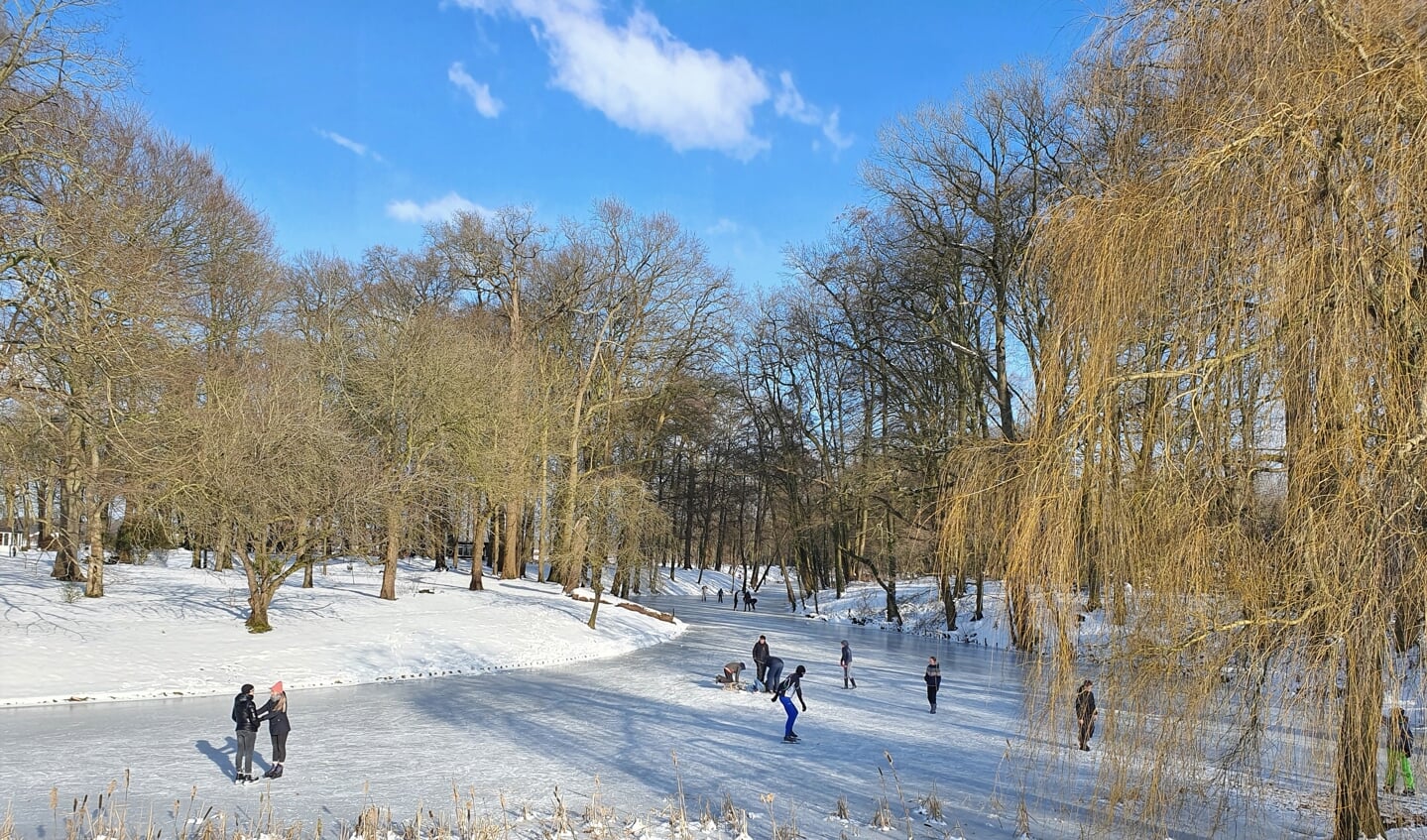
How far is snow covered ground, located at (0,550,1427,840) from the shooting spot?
879 centimetres

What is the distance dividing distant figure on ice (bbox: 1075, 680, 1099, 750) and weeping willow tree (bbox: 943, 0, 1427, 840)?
804 millimetres

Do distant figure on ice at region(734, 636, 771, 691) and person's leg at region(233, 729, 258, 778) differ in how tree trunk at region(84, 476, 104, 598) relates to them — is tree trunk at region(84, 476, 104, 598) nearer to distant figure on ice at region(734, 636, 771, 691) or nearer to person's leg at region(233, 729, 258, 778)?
person's leg at region(233, 729, 258, 778)

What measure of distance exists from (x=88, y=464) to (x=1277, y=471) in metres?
22.7

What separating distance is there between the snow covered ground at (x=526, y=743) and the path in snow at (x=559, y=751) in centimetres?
5

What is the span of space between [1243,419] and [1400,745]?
3541mm

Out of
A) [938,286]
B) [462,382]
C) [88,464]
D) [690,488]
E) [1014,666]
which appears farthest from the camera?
[690,488]

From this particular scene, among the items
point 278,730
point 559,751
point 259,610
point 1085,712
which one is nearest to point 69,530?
point 259,610

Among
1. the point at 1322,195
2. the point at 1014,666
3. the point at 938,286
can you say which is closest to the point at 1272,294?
the point at 1322,195

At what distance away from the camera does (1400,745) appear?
7.28 meters

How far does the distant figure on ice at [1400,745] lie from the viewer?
611 centimetres

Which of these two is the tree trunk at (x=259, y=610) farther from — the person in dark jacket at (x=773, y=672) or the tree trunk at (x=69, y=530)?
the person in dark jacket at (x=773, y=672)

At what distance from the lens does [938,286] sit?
26875 millimetres

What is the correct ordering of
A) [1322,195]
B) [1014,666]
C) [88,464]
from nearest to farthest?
[1322,195]
[88,464]
[1014,666]

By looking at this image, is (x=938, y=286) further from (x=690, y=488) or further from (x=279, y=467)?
(x=690, y=488)
